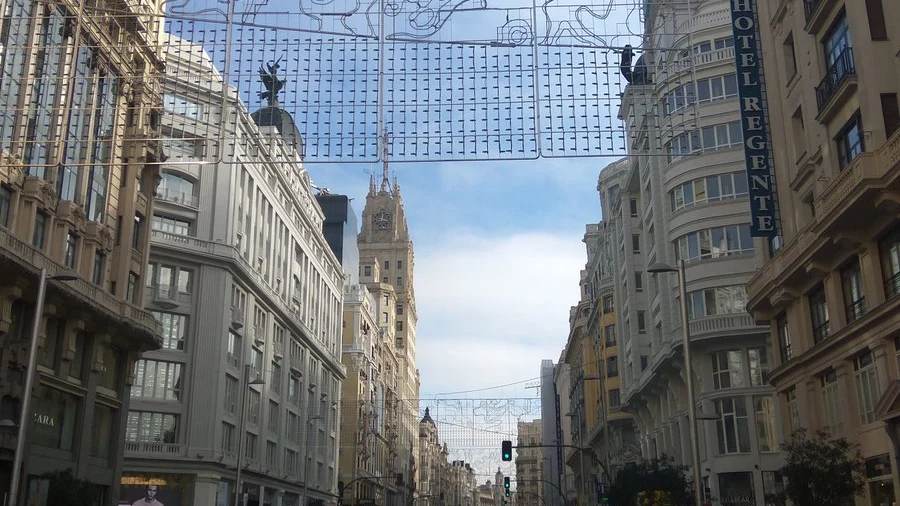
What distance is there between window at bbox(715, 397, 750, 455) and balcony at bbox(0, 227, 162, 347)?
27053 millimetres

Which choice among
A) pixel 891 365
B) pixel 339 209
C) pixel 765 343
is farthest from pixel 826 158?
pixel 339 209

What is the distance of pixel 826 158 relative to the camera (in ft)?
99.8

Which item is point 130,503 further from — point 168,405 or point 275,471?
point 275,471

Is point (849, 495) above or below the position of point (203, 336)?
below

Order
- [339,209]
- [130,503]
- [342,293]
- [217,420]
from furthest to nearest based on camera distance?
[339,209] → [342,293] → [217,420] → [130,503]

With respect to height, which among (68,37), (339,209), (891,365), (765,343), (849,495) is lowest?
(849,495)

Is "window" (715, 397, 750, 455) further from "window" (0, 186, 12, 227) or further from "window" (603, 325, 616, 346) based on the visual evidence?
"window" (603, 325, 616, 346)

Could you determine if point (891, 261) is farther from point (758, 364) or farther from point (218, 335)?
point (218, 335)

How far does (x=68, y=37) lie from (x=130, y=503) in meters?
27.3

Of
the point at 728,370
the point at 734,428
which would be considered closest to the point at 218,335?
the point at 728,370

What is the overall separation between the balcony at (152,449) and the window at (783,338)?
34.2m

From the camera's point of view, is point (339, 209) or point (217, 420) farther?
point (339, 209)

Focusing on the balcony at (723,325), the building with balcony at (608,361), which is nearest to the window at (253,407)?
the building with balcony at (608,361)

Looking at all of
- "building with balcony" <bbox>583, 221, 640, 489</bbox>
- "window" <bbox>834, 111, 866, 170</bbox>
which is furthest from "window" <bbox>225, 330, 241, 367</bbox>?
"window" <bbox>834, 111, 866, 170</bbox>
